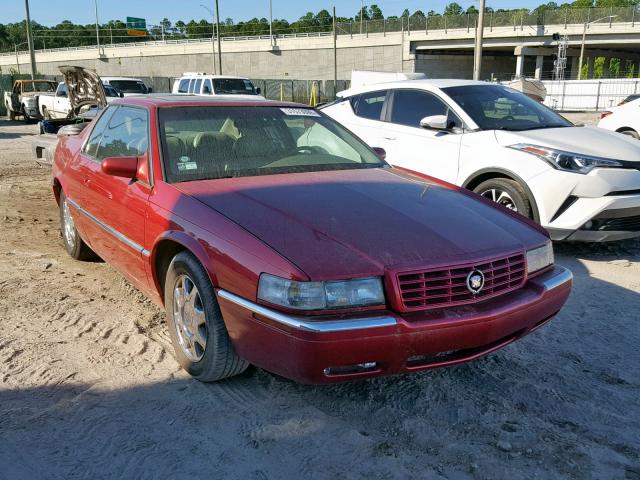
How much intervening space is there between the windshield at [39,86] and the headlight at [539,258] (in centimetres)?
2622

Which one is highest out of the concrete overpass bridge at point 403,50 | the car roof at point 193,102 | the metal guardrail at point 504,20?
the metal guardrail at point 504,20

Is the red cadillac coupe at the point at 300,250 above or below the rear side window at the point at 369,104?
below

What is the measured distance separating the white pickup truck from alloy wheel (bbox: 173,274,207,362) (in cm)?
1841

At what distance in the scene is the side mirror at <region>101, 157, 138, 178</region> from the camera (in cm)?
363

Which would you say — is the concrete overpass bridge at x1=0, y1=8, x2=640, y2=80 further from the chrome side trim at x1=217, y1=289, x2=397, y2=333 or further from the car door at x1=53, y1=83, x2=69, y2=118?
the chrome side trim at x1=217, y1=289, x2=397, y2=333

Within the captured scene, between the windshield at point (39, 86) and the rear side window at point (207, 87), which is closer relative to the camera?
the rear side window at point (207, 87)

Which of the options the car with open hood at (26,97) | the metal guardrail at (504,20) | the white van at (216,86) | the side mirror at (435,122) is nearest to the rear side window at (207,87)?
the white van at (216,86)

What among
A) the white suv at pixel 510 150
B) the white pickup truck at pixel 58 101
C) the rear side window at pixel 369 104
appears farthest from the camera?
the white pickup truck at pixel 58 101

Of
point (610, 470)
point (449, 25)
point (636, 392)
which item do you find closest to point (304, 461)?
point (610, 470)

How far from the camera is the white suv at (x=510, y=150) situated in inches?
214

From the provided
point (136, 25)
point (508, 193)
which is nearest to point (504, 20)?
point (136, 25)

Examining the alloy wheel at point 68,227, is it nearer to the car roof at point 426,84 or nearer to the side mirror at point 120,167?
the side mirror at point 120,167

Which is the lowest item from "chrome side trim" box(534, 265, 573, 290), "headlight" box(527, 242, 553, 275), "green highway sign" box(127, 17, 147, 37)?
"chrome side trim" box(534, 265, 573, 290)

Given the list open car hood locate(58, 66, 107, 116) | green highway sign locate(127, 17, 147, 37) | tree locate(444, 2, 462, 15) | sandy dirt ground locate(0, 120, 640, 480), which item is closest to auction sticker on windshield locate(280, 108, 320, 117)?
sandy dirt ground locate(0, 120, 640, 480)
